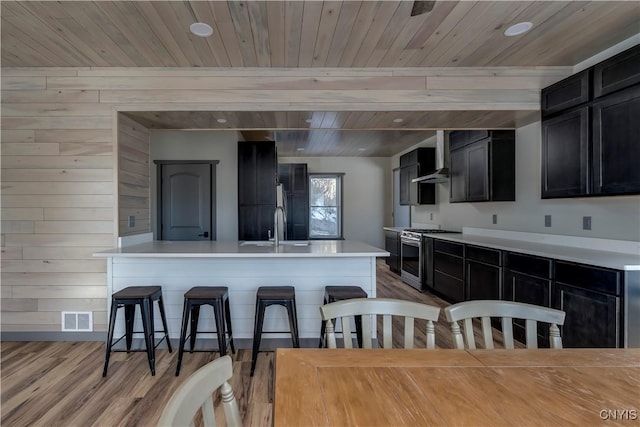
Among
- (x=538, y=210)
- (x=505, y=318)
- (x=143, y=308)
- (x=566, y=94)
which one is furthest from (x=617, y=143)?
(x=143, y=308)

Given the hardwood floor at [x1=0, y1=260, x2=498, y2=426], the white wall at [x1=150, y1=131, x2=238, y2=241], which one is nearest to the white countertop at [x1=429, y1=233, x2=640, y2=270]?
the hardwood floor at [x1=0, y1=260, x2=498, y2=426]

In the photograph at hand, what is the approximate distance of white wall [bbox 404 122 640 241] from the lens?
257cm

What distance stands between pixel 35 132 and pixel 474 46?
4.13 m

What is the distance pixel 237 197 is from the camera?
5164 mm

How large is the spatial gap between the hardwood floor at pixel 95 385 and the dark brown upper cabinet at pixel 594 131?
6.03 ft

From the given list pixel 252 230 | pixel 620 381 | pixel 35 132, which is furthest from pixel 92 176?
pixel 620 381

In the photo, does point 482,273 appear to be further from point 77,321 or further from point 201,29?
point 77,321

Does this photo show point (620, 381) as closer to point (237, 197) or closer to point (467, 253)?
point (467, 253)

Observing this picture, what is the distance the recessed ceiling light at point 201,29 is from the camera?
2.34 m

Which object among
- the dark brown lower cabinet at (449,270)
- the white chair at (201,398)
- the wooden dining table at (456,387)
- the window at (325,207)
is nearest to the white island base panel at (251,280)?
the dark brown lower cabinet at (449,270)

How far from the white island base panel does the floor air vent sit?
41 cm

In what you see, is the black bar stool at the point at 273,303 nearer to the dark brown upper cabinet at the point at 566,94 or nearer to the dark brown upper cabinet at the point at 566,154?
the dark brown upper cabinet at the point at 566,154

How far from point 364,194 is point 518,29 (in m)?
5.88

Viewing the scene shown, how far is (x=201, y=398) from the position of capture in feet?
2.44
